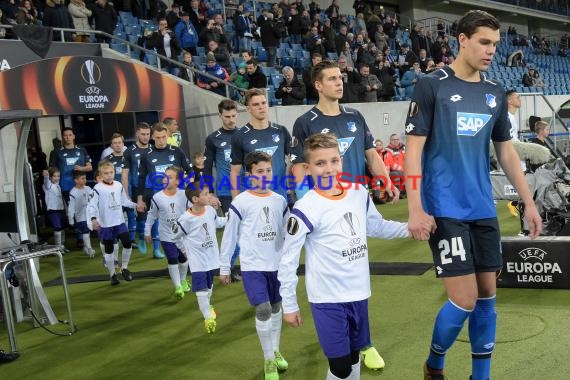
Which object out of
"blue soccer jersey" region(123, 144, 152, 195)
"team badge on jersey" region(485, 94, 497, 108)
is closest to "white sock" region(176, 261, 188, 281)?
"blue soccer jersey" region(123, 144, 152, 195)

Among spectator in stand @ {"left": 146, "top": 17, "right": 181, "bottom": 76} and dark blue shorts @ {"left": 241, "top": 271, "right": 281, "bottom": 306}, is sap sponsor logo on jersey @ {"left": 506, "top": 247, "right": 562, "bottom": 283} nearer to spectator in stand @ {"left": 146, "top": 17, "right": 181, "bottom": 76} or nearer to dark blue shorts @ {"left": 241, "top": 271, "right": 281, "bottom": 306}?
dark blue shorts @ {"left": 241, "top": 271, "right": 281, "bottom": 306}

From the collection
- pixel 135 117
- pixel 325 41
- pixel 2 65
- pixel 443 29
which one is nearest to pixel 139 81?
pixel 135 117

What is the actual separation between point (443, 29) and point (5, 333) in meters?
28.0

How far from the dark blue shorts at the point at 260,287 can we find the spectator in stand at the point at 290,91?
10615mm

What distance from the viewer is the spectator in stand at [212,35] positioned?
15.5 metres

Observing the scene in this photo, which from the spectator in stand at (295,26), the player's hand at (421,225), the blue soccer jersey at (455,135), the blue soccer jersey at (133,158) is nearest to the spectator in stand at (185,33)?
the spectator in stand at (295,26)

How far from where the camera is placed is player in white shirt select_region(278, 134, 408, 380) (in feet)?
10.3

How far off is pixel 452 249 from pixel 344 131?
1.52m

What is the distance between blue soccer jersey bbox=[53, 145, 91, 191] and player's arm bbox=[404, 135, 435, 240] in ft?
30.9

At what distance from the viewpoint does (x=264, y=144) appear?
566cm

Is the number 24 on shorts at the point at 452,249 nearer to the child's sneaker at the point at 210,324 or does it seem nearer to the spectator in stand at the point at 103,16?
the child's sneaker at the point at 210,324

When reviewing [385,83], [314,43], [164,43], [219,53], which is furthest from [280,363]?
[314,43]

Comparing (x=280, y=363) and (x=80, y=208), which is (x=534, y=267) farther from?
(x=80, y=208)

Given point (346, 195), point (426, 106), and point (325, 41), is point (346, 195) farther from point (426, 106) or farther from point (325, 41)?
point (325, 41)
